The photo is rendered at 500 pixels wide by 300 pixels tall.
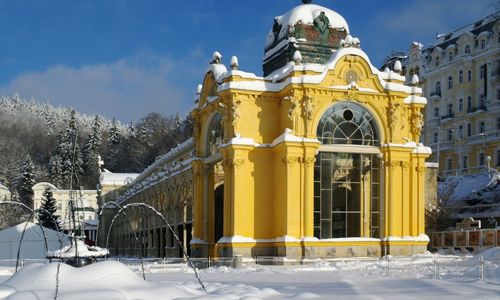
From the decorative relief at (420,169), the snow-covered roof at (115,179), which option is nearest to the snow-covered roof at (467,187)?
the decorative relief at (420,169)

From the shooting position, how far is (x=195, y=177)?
4025 centimetres

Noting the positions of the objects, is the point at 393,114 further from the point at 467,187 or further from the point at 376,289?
the point at 467,187

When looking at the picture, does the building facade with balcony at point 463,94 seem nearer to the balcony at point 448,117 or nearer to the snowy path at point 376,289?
the balcony at point 448,117

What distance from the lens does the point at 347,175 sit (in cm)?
3609

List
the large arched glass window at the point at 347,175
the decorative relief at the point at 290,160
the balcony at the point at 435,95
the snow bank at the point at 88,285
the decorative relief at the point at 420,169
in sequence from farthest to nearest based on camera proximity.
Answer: the balcony at the point at 435,95 < the decorative relief at the point at 420,169 < the large arched glass window at the point at 347,175 < the decorative relief at the point at 290,160 < the snow bank at the point at 88,285

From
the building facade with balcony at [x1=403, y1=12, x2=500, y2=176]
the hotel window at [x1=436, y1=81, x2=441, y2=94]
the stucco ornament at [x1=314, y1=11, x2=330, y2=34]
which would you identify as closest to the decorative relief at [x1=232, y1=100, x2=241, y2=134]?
the stucco ornament at [x1=314, y1=11, x2=330, y2=34]

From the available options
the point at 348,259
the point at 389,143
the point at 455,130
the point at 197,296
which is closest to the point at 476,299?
the point at 197,296

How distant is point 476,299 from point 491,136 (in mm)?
61413

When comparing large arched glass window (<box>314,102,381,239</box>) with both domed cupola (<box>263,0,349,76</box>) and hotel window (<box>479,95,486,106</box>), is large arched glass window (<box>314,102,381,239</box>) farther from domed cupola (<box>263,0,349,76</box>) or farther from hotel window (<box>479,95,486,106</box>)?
hotel window (<box>479,95,486,106</box>)

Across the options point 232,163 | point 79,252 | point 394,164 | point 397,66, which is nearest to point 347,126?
point 394,164

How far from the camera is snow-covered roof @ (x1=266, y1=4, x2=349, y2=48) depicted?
39375mm

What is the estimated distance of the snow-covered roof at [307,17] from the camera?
3938 centimetres

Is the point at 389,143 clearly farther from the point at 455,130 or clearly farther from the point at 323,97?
the point at 455,130

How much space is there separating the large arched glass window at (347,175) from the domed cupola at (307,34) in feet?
17.0
